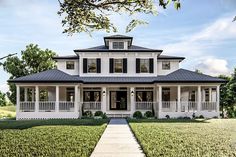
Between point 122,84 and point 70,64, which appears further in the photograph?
point 70,64

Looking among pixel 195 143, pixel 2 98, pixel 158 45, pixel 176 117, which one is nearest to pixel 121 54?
pixel 158 45

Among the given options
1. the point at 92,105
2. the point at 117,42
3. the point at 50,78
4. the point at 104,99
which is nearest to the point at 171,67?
the point at 117,42

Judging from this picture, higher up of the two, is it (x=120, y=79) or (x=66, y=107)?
(x=120, y=79)

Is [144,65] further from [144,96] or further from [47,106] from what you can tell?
[47,106]

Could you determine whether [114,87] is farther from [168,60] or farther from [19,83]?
[19,83]

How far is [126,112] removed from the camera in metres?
28.6

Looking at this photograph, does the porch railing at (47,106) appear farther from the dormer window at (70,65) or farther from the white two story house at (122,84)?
the dormer window at (70,65)

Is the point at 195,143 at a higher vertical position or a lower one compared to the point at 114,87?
lower

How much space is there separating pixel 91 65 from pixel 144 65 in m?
4.74

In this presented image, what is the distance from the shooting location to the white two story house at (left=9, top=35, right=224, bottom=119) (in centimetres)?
2689

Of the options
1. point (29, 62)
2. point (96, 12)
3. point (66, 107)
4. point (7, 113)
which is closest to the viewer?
point (96, 12)

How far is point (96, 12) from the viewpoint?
10641 millimetres

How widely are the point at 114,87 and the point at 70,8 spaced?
776 inches

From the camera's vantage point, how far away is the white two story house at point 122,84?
26891mm
